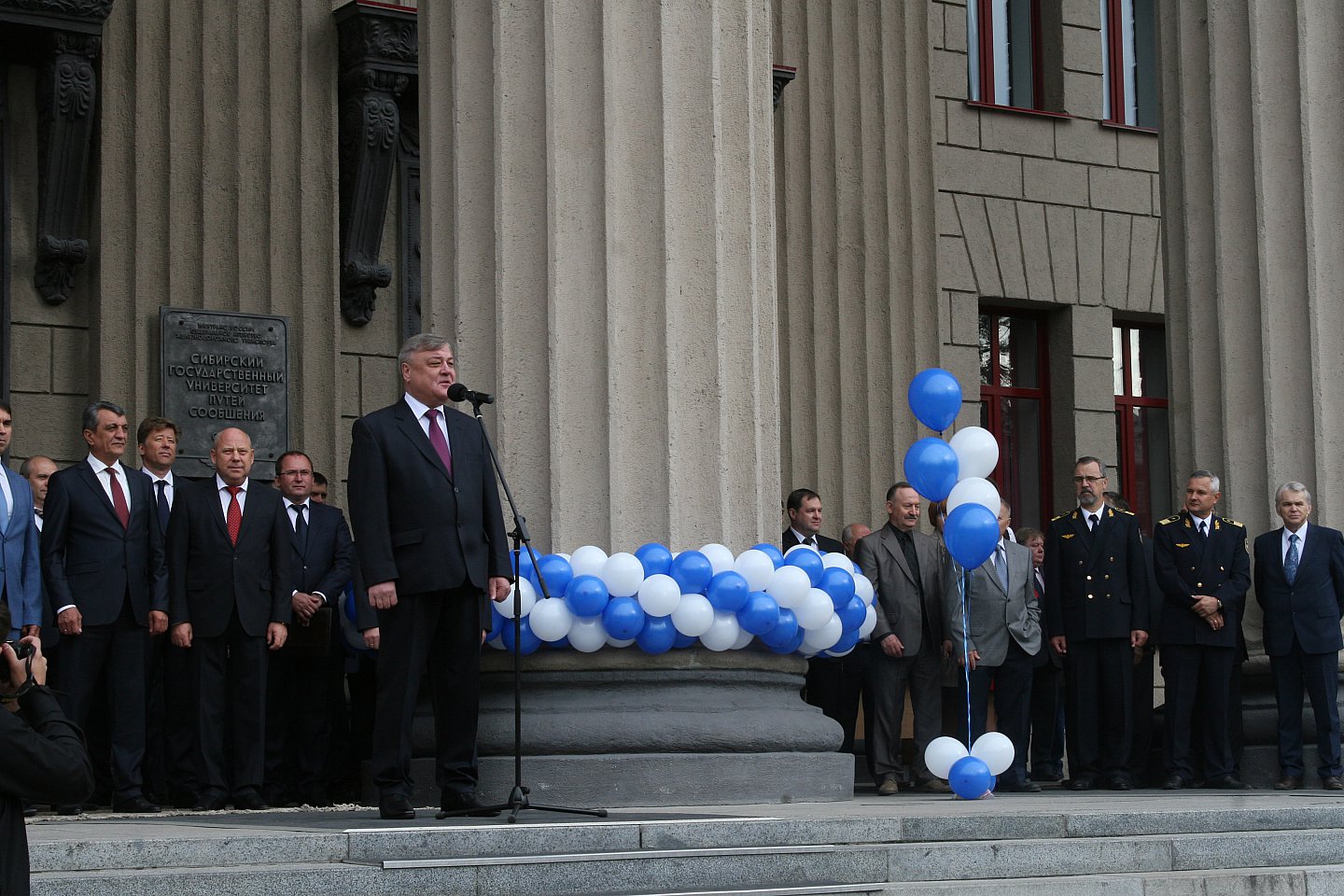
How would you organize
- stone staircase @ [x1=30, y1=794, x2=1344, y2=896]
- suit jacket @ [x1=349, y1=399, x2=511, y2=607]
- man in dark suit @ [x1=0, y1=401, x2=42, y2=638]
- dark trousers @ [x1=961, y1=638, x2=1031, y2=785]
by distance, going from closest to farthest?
stone staircase @ [x1=30, y1=794, x2=1344, y2=896] → suit jacket @ [x1=349, y1=399, x2=511, y2=607] → man in dark suit @ [x1=0, y1=401, x2=42, y2=638] → dark trousers @ [x1=961, y1=638, x2=1031, y2=785]

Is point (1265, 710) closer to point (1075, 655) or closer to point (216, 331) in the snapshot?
point (1075, 655)

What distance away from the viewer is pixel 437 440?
9.49 metres

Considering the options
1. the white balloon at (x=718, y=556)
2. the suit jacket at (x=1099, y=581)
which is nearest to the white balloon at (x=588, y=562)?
the white balloon at (x=718, y=556)

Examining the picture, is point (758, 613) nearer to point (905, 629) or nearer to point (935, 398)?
point (935, 398)

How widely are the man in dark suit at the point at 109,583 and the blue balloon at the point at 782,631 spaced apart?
324 centimetres

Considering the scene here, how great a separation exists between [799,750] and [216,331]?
20.4ft

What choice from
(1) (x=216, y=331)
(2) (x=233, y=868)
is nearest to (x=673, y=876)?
(2) (x=233, y=868)

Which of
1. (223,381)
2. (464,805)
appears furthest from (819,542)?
(464,805)

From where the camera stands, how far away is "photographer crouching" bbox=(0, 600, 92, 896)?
16.0ft

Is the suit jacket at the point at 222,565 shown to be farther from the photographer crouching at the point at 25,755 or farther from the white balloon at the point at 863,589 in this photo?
the photographer crouching at the point at 25,755

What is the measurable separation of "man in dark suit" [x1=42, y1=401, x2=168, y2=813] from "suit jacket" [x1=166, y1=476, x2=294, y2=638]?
11 cm

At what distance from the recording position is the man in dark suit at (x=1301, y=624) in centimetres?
1276

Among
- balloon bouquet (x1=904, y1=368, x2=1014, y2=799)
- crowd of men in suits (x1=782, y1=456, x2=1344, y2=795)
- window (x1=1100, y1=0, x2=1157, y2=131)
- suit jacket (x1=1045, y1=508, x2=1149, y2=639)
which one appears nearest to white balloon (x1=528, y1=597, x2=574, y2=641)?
balloon bouquet (x1=904, y1=368, x2=1014, y2=799)

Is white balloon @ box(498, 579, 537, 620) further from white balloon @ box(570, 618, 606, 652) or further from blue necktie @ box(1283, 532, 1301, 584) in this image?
blue necktie @ box(1283, 532, 1301, 584)
